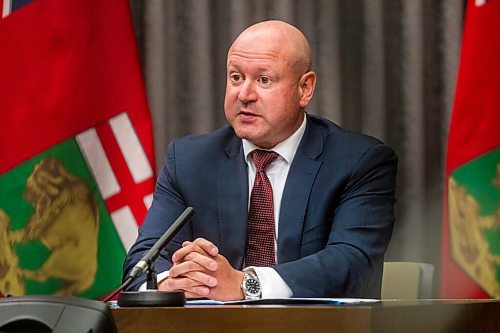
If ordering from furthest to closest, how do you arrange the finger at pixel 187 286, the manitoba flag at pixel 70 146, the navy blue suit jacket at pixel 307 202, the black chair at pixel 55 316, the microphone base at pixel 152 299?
the manitoba flag at pixel 70 146 → the navy blue suit jacket at pixel 307 202 → the finger at pixel 187 286 → the microphone base at pixel 152 299 → the black chair at pixel 55 316

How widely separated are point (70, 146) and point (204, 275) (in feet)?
4.16

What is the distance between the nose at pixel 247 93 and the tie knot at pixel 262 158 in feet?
0.49

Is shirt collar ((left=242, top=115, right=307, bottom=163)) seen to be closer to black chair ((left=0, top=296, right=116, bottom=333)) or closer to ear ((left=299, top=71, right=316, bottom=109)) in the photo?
ear ((left=299, top=71, right=316, bottom=109))

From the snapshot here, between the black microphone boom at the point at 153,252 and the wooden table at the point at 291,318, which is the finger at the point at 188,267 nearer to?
the black microphone boom at the point at 153,252

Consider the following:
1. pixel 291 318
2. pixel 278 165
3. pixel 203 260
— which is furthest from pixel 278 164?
pixel 291 318

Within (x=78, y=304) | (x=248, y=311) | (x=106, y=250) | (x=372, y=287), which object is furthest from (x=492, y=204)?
(x=78, y=304)

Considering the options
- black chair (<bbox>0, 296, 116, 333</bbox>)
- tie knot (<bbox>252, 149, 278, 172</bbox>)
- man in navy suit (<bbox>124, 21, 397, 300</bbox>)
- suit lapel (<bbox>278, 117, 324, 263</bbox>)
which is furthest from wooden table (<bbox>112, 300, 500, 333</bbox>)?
tie knot (<bbox>252, 149, 278, 172</bbox>)

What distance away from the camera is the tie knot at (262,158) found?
2.61 meters

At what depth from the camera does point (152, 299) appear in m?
1.60

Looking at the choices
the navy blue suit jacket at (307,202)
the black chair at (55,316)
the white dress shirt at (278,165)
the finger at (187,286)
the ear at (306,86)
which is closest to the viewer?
the black chair at (55,316)

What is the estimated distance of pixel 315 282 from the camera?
2256mm

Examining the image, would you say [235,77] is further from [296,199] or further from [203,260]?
[203,260]

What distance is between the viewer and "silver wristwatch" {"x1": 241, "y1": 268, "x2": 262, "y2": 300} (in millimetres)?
2129

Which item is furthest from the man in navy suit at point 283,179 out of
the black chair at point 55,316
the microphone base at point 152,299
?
the black chair at point 55,316
